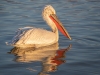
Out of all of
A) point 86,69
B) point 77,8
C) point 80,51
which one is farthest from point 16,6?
point 86,69

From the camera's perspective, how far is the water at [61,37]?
5863mm

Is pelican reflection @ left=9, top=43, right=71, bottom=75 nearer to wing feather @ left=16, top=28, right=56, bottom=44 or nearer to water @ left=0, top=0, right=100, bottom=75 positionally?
water @ left=0, top=0, right=100, bottom=75

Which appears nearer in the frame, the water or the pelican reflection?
the water

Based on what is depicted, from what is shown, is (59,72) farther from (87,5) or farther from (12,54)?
(87,5)

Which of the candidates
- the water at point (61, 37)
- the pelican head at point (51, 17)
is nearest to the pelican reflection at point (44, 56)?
the water at point (61, 37)

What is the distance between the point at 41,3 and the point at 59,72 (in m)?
7.35

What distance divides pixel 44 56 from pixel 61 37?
1806 millimetres

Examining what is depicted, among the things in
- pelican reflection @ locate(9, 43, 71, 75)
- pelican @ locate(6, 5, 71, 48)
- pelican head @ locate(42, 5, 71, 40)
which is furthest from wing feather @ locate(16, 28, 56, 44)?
pelican head @ locate(42, 5, 71, 40)

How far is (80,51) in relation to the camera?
7.00 meters

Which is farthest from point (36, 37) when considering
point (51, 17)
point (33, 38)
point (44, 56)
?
point (51, 17)

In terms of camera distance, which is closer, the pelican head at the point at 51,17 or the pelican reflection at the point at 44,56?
the pelican reflection at the point at 44,56

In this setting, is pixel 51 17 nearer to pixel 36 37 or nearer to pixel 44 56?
pixel 36 37

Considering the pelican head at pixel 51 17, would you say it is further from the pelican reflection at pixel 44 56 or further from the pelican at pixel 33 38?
the pelican reflection at pixel 44 56

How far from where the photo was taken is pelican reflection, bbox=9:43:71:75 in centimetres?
604
